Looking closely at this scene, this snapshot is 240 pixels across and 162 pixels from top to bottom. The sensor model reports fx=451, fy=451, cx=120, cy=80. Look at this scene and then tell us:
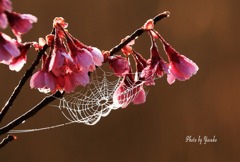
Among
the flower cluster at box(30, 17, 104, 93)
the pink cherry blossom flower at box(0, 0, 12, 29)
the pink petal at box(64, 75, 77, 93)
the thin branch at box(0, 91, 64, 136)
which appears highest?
the pink cherry blossom flower at box(0, 0, 12, 29)

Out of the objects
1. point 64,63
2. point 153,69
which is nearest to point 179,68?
point 153,69

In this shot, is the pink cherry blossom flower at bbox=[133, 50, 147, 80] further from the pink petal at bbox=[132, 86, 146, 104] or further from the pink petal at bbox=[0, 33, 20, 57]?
the pink petal at bbox=[0, 33, 20, 57]

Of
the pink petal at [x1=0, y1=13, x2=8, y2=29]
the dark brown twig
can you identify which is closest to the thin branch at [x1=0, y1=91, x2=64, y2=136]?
the dark brown twig

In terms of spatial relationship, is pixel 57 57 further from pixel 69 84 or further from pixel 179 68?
pixel 179 68

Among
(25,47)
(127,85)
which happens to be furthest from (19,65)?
(127,85)

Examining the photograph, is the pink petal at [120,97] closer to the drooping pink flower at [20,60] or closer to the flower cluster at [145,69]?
the flower cluster at [145,69]

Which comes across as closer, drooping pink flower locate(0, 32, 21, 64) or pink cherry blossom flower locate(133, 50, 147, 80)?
drooping pink flower locate(0, 32, 21, 64)
